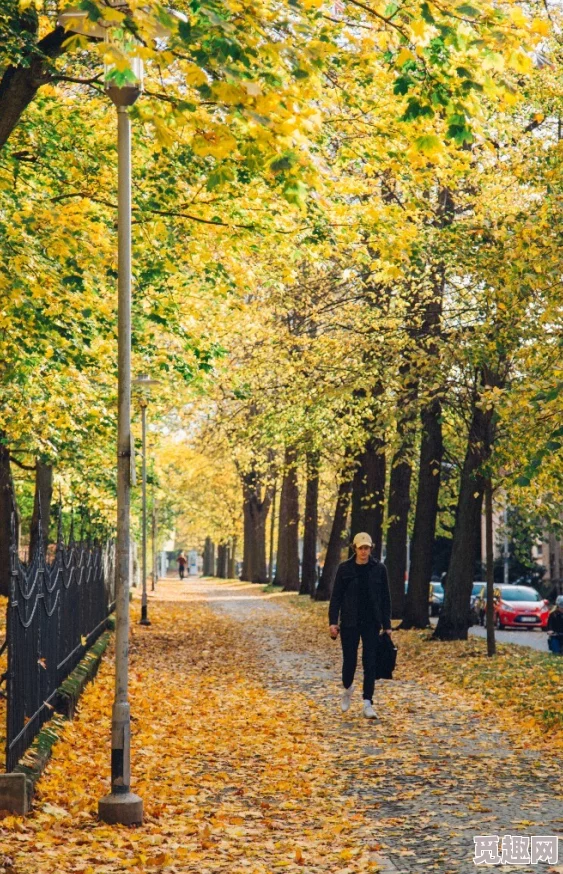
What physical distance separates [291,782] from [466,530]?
13.4 meters

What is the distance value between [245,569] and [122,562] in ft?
218

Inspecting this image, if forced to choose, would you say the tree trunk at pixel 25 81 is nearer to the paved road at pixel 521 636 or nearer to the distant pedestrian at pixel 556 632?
the distant pedestrian at pixel 556 632

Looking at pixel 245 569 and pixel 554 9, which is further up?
pixel 554 9

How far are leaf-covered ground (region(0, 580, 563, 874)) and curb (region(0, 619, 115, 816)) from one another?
0.14 metres

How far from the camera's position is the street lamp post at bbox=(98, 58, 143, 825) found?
8164mm

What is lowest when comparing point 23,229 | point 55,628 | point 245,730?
point 245,730

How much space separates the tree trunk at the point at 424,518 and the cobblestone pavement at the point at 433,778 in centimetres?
888

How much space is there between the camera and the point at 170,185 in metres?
14.5

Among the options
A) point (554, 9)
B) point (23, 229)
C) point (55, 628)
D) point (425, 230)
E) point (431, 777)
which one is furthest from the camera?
point (554, 9)

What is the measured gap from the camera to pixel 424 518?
84.9 feet

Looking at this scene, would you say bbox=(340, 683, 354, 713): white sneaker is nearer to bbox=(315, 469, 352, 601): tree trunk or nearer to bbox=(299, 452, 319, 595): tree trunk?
bbox=(315, 469, 352, 601): tree trunk

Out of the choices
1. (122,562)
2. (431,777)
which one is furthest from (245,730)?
(122,562)

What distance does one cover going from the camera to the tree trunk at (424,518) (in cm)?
2534

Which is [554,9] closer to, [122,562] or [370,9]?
[370,9]
